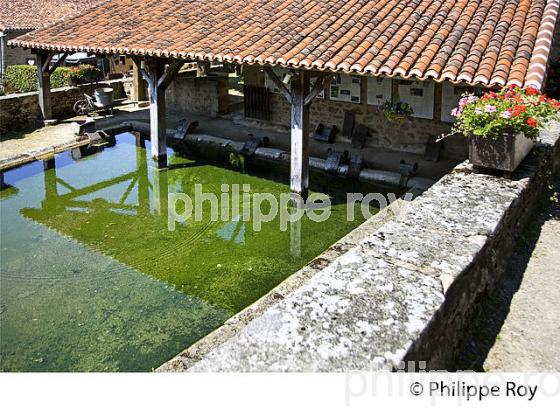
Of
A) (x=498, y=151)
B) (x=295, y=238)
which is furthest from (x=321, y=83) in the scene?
(x=498, y=151)

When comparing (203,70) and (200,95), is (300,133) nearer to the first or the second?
(200,95)

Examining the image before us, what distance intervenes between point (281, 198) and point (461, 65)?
414 centimetres

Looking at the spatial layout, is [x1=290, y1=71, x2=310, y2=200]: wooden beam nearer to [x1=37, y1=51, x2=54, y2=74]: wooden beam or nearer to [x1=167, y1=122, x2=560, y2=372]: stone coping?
[x1=167, y1=122, x2=560, y2=372]: stone coping

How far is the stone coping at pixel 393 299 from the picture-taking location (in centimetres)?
229

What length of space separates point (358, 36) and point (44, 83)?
385 inches

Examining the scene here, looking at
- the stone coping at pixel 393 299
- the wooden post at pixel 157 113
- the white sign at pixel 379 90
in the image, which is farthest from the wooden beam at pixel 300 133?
the stone coping at pixel 393 299

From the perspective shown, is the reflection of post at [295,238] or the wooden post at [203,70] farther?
the wooden post at [203,70]

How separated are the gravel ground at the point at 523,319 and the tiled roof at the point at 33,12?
73.2 ft

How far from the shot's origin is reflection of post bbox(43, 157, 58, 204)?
9773 millimetres

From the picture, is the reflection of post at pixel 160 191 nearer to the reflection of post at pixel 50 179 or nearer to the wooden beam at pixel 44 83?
the reflection of post at pixel 50 179

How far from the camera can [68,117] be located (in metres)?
15.4

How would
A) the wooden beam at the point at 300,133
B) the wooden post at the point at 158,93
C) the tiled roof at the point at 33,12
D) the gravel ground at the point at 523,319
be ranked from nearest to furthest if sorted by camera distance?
the gravel ground at the point at 523,319 < the wooden beam at the point at 300,133 < the wooden post at the point at 158,93 < the tiled roof at the point at 33,12

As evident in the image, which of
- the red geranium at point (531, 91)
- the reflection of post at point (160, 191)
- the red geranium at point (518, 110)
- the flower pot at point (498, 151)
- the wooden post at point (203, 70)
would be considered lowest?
the reflection of post at point (160, 191)

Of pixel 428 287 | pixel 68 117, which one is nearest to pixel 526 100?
pixel 428 287
